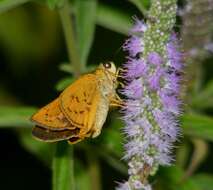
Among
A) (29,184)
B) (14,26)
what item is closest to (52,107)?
(29,184)

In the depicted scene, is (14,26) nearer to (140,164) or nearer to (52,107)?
(52,107)

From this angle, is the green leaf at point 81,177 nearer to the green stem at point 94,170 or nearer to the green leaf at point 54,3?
the green stem at point 94,170

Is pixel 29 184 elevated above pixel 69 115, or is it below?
below

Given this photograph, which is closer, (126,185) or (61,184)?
(126,185)

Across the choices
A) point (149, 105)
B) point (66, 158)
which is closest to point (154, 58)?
point (149, 105)

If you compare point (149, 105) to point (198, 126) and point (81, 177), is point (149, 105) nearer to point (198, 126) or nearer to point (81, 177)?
point (198, 126)

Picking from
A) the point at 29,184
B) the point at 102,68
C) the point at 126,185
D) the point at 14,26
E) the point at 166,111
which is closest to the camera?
the point at 166,111
